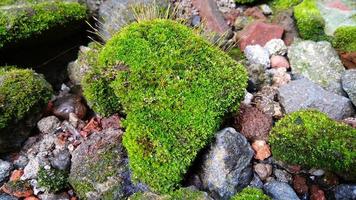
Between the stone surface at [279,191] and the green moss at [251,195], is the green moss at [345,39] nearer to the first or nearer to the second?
the stone surface at [279,191]

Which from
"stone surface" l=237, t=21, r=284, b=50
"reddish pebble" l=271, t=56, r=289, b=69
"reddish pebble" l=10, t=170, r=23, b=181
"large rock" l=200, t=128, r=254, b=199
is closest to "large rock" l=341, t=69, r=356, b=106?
"reddish pebble" l=271, t=56, r=289, b=69

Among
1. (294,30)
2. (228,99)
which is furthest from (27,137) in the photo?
(294,30)

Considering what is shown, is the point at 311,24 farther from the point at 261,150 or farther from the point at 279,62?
the point at 261,150

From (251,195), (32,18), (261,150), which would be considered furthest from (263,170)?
(32,18)

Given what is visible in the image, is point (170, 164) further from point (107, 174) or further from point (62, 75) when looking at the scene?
point (62, 75)

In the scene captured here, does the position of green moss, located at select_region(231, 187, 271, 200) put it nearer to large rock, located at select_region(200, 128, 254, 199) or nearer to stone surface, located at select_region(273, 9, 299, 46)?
large rock, located at select_region(200, 128, 254, 199)
